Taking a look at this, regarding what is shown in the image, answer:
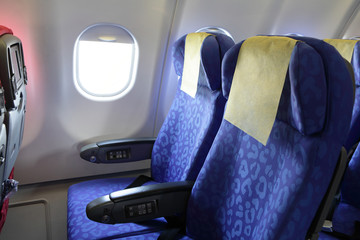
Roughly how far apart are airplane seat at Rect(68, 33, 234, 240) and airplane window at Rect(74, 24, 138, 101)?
17.0 inches

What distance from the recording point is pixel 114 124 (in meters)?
2.30

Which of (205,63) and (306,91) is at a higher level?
(306,91)

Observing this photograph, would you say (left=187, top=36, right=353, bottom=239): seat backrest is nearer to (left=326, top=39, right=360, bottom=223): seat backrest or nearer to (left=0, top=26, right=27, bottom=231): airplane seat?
(left=326, top=39, right=360, bottom=223): seat backrest

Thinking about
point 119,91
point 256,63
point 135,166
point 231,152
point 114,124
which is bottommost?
point 135,166

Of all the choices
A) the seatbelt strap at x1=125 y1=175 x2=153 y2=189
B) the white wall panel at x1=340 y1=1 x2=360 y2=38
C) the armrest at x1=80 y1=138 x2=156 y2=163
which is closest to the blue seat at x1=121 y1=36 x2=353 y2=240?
the seatbelt strap at x1=125 y1=175 x2=153 y2=189

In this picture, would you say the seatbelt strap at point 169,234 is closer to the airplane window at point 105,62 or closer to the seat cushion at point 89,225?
the seat cushion at point 89,225

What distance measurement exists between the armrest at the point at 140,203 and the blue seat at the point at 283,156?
94mm

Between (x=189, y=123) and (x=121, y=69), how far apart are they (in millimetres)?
782

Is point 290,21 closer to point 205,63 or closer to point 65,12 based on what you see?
point 205,63

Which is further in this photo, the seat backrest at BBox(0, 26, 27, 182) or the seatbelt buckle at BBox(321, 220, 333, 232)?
the seatbelt buckle at BBox(321, 220, 333, 232)

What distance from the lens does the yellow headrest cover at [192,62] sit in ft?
5.00

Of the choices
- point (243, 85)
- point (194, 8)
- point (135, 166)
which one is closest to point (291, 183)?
point (243, 85)

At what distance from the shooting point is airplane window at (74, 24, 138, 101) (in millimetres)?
1941

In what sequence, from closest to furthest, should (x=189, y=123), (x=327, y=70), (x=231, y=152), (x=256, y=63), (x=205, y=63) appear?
(x=327, y=70) < (x=256, y=63) < (x=231, y=152) < (x=205, y=63) < (x=189, y=123)
